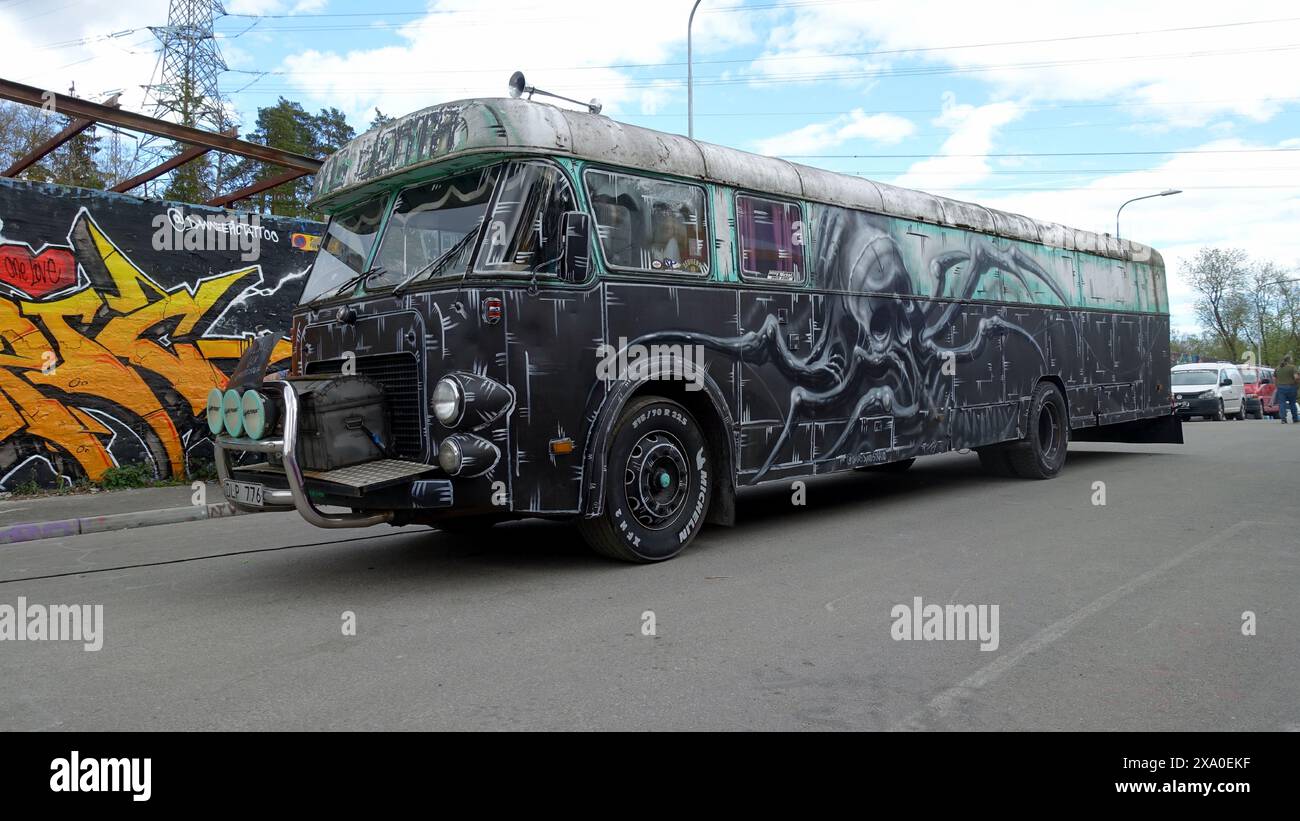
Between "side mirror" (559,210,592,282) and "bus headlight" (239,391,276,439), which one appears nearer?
"bus headlight" (239,391,276,439)

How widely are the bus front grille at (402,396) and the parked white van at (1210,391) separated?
26.8m

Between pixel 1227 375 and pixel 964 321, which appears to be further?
pixel 1227 375

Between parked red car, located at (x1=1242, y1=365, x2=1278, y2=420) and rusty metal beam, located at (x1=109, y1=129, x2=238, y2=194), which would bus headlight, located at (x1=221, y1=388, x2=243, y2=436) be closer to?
rusty metal beam, located at (x1=109, y1=129, x2=238, y2=194)

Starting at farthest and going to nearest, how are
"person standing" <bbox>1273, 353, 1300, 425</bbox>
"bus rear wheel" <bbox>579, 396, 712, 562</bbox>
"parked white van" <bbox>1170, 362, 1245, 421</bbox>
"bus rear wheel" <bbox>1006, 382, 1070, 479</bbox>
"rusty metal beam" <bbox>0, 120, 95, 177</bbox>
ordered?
1. "parked white van" <bbox>1170, 362, 1245, 421</bbox>
2. "person standing" <bbox>1273, 353, 1300, 425</bbox>
3. "bus rear wheel" <bbox>1006, 382, 1070, 479</bbox>
4. "rusty metal beam" <bbox>0, 120, 95, 177</bbox>
5. "bus rear wheel" <bbox>579, 396, 712, 562</bbox>

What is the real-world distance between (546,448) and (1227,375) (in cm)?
2977

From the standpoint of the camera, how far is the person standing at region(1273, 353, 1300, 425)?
23.8m

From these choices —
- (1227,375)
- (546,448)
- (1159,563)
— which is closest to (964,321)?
(1159,563)

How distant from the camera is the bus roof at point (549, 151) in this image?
6.01m

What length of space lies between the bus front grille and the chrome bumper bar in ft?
1.49

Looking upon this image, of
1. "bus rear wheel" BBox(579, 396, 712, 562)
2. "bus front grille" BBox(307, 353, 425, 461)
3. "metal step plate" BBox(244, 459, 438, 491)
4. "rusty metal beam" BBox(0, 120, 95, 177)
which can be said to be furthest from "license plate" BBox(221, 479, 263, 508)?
"rusty metal beam" BBox(0, 120, 95, 177)

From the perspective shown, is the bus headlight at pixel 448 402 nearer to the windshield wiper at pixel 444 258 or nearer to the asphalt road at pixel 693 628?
the windshield wiper at pixel 444 258

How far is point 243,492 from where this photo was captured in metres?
5.89

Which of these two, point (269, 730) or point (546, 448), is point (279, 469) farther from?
point (269, 730)
